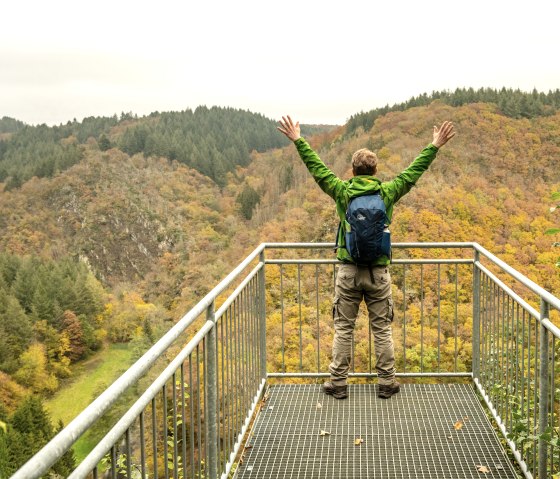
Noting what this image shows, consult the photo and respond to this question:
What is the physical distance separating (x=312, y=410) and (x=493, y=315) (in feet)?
4.84

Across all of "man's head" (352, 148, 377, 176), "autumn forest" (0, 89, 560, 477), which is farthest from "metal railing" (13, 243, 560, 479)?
"man's head" (352, 148, 377, 176)

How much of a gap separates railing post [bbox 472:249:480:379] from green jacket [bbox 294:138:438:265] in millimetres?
892

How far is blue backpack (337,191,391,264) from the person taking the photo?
3.95 meters

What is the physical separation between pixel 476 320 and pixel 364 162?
65.5 inches

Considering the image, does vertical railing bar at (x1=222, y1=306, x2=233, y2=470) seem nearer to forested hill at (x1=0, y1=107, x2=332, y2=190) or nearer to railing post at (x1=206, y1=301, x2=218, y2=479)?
railing post at (x1=206, y1=301, x2=218, y2=479)

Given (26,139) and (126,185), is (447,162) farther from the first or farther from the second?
(26,139)

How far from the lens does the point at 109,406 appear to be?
4.77 feet

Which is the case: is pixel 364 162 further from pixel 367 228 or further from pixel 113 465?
pixel 113 465

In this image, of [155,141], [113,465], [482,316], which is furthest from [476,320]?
[155,141]

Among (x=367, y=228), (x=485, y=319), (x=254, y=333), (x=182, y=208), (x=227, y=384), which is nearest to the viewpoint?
(x=227, y=384)

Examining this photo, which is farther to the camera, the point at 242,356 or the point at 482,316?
the point at 482,316

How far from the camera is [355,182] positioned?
410 cm

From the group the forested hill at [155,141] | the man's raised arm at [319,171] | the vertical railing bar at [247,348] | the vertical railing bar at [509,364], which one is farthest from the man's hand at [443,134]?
the forested hill at [155,141]

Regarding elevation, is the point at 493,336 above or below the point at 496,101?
below
